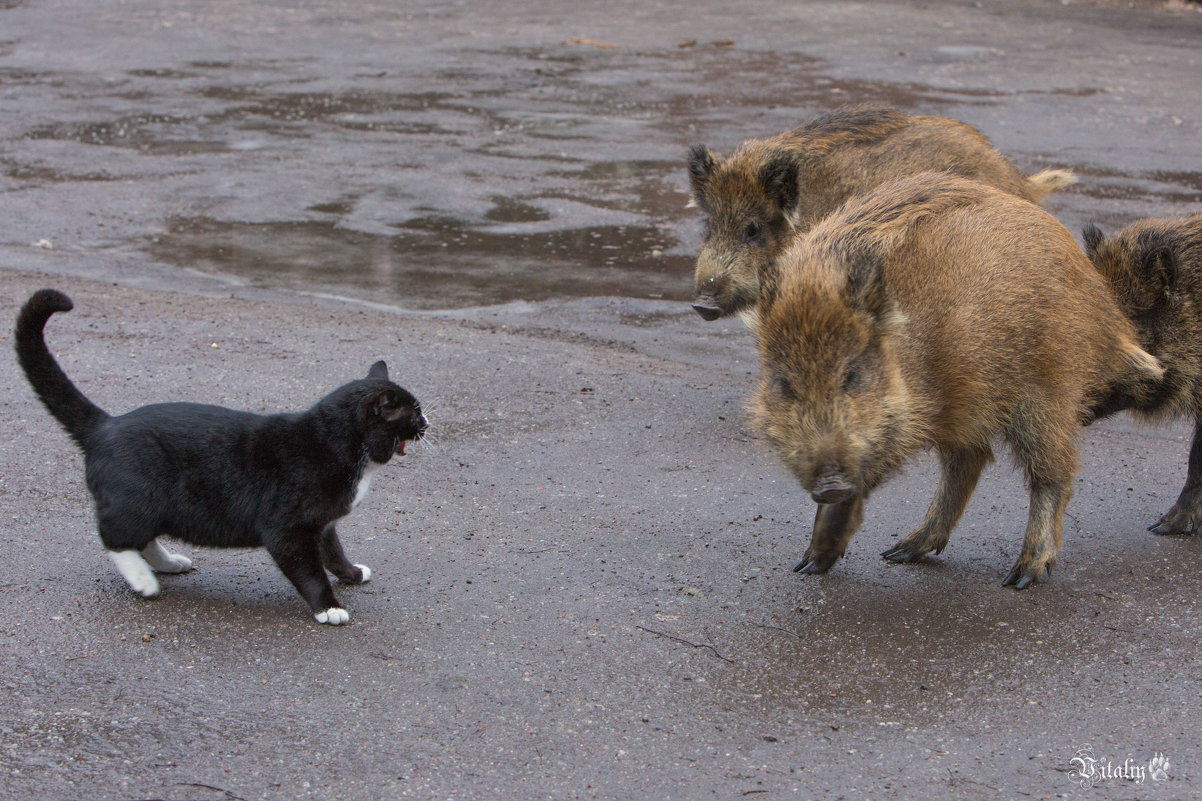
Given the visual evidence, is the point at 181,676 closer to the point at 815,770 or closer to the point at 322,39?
the point at 815,770

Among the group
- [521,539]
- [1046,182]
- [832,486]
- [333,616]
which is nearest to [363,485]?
[333,616]

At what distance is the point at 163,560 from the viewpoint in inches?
199

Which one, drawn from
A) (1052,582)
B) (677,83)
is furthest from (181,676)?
(677,83)

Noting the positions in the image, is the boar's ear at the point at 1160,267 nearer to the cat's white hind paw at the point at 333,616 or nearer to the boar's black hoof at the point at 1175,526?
the boar's black hoof at the point at 1175,526

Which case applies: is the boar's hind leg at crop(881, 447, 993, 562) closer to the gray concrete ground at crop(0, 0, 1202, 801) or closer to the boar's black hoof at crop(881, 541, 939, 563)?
the boar's black hoof at crop(881, 541, 939, 563)

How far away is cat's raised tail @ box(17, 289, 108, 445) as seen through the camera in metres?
4.73

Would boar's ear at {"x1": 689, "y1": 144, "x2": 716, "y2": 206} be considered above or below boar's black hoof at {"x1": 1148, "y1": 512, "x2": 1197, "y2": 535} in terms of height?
above

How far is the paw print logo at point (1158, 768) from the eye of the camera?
3887 millimetres

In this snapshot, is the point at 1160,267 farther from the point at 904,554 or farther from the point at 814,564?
the point at 814,564

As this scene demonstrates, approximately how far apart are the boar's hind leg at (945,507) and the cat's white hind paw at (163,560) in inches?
118

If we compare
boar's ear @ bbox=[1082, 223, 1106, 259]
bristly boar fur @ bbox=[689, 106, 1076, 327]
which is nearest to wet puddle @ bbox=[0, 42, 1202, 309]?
bristly boar fur @ bbox=[689, 106, 1076, 327]

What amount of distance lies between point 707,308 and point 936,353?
251 centimetres

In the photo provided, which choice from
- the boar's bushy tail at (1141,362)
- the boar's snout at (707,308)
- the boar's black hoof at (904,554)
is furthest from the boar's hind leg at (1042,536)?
the boar's snout at (707,308)

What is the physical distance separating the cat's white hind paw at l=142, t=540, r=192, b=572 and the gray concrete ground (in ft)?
0.23
